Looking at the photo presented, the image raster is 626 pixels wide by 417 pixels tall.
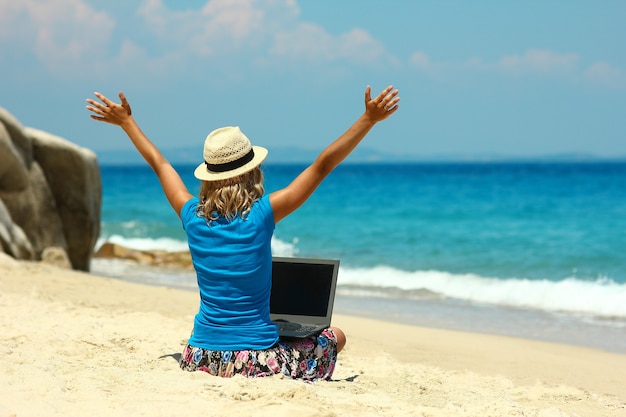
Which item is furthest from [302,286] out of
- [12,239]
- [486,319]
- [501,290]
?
[501,290]

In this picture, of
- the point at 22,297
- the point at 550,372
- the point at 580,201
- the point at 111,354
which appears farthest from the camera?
the point at 580,201

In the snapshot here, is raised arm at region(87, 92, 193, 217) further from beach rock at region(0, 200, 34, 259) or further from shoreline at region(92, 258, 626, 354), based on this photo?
beach rock at region(0, 200, 34, 259)

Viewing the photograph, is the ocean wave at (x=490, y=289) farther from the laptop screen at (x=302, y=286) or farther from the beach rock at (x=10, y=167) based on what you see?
the laptop screen at (x=302, y=286)

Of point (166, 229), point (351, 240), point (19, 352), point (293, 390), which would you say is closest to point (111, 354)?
point (19, 352)

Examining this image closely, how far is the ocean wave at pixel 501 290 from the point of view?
37.5ft

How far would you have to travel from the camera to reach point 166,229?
2589 cm

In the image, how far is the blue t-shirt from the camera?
13.3 ft

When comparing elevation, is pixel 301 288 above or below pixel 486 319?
above

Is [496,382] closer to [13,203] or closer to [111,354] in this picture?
[111,354]

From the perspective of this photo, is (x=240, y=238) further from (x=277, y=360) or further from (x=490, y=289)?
(x=490, y=289)

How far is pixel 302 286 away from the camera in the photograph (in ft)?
15.7

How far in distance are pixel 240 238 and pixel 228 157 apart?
1.43ft

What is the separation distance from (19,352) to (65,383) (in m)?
0.83

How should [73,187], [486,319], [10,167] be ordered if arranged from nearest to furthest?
1. [486,319]
2. [10,167]
3. [73,187]
